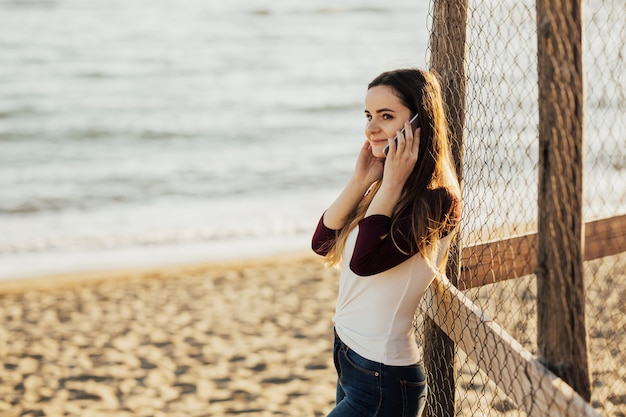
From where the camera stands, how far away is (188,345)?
22.4 feet

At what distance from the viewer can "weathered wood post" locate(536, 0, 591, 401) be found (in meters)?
2.17

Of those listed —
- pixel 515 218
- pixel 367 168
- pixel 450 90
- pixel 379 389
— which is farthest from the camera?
pixel 515 218

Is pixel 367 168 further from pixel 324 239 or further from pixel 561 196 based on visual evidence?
pixel 561 196

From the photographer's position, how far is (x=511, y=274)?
341 cm

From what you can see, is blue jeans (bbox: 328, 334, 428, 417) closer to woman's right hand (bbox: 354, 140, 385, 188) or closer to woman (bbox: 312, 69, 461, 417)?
woman (bbox: 312, 69, 461, 417)

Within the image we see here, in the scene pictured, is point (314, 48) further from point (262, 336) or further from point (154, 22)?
point (262, 336)

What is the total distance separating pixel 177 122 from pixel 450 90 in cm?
1675

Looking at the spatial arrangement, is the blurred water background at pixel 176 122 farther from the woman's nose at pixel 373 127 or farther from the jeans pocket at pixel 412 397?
the jeans pocket at pixel 412 397

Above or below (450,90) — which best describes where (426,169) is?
below

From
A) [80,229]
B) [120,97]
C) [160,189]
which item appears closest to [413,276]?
[80,229]

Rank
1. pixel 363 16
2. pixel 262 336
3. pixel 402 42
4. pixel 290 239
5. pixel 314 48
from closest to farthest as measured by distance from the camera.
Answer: pixel 262 336, pixel 290 239, pixel 314 48, pixel 402 42, pixel 363 16

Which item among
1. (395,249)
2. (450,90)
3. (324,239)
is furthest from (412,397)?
(450,90)

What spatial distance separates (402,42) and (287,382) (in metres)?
27.4

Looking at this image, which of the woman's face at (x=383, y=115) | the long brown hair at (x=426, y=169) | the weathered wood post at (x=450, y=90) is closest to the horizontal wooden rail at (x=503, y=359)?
the weathered wood post at (x=450, y=90)
